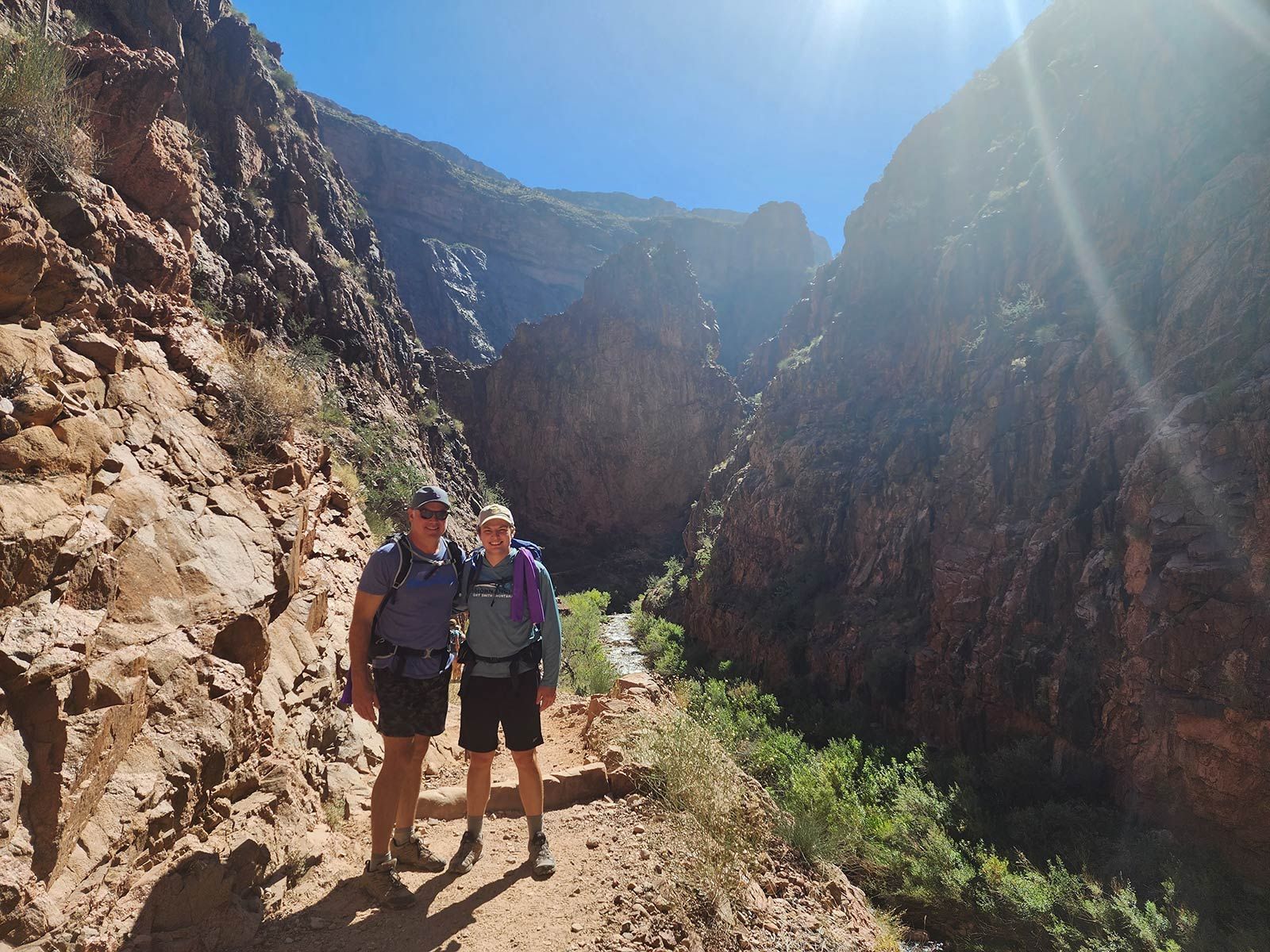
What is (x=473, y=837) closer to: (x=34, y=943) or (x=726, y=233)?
(x=34, y=943)

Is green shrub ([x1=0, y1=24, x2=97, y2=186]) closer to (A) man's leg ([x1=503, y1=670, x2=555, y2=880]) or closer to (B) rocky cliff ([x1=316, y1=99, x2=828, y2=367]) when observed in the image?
(A) man's leg ([x1=503, y1=670, x2=555, y2=880])

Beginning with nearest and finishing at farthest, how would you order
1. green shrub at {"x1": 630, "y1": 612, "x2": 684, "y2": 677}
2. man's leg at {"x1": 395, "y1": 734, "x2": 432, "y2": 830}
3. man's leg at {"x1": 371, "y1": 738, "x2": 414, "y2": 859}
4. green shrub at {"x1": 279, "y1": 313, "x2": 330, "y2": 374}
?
man's leg at {"x1": 371, "y1": 738, "x2": 414, "y2": 859}
man's leg at {"x1": 395, "y1": 734, "x2": 432, "y2": 830}
green shrub at {"x1": 279, "y1": 313, "x2": 330, "y2": 374}
green shrub at {"x1": 630, "y1": 612, "x2": 684, "y2": 677}

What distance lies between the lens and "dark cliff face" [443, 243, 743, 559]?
51.6 m

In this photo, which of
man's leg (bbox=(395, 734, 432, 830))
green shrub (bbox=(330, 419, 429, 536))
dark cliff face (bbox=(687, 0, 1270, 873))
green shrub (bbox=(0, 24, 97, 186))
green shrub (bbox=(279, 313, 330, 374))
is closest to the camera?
man's leg (bbox=(395, 734, 432, 830))

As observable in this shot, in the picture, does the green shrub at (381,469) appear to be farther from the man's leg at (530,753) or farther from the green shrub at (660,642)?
the green shrub at (660,642)

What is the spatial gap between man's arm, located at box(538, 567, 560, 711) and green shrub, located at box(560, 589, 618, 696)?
1.24m

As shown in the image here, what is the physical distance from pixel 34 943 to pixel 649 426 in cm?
5127

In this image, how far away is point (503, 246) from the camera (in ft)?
259

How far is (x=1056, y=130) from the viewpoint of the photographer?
85.0ft

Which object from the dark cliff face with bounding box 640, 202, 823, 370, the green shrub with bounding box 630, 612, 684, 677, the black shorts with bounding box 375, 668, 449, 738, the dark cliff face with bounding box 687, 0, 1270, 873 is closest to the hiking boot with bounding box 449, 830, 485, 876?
the black shorts with bounding box 375, 668, 449, 738

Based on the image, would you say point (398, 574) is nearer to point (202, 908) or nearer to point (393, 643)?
point (393, 643)

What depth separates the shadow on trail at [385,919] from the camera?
280 cm

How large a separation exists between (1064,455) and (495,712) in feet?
64.5

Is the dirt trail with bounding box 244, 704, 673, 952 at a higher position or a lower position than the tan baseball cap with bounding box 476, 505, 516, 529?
lower
